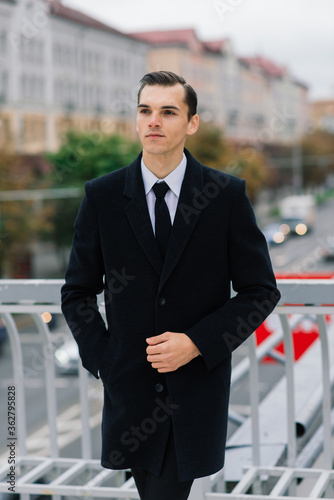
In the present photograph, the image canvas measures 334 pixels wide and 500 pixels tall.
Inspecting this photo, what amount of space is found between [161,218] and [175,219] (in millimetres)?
41

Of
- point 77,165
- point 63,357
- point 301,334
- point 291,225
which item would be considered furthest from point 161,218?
point 291,225

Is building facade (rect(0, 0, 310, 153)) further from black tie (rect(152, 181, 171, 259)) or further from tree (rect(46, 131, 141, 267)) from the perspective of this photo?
black tie (rect(152, 181, 171, 259))

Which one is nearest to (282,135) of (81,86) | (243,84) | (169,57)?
(243,84)

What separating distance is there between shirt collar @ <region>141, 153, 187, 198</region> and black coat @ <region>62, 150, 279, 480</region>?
2cm

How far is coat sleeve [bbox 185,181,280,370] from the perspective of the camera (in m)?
1.92

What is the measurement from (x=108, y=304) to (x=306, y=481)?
124 centimetres

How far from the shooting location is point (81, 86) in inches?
1581

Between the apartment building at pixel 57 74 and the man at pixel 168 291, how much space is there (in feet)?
95.1

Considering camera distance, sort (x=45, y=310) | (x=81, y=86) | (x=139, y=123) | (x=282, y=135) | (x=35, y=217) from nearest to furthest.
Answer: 1. (x=139, y=123)
2. (x=45, y=310)
3. (x=35, y=217)
4. (x=81, y=86)
5. (x=282, y=135)

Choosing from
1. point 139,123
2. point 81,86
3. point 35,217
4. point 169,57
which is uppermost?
point 169,57

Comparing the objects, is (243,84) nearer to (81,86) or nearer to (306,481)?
(81,86)

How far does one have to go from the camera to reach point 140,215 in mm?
1964

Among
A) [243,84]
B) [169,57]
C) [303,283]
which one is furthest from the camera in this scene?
[243,84]

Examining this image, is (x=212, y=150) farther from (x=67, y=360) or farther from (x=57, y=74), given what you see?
(x=67, y=360)
